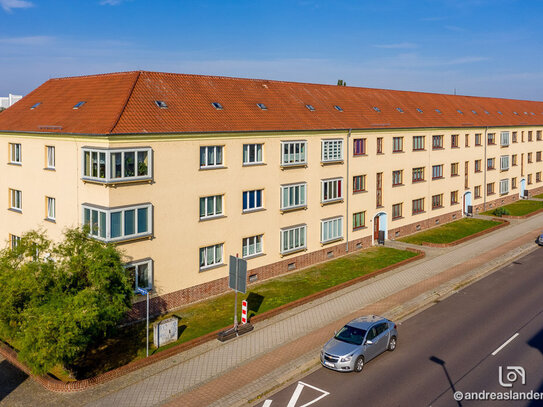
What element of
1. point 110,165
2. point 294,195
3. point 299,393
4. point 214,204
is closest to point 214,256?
point 214,204

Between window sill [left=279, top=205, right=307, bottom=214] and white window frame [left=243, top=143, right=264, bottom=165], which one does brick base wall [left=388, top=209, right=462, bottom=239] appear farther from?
white window frame [left=243, top=143, right=264, bottom=165]

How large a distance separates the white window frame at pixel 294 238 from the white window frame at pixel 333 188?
2.84 metres

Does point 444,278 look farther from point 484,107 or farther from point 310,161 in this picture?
point 484,107

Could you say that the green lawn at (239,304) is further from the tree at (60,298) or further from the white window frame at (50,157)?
the white window frame at (50,157)

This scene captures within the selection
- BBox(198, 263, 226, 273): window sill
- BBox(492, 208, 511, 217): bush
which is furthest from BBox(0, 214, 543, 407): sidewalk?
BBox(492, 208, 511, 217): bush

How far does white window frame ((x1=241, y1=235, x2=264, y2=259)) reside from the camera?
3098cm

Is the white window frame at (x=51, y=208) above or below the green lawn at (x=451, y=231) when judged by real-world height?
above

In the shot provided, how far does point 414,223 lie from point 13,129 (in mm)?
31943

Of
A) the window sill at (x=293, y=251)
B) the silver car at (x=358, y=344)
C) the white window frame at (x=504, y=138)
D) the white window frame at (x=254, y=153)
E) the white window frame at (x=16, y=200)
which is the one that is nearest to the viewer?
the silver car at (x=358, y=344)

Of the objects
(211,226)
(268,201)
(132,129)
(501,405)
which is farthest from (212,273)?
(501,405)

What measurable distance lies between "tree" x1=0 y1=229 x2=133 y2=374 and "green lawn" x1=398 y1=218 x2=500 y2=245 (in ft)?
91.7

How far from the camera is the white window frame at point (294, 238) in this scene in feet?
109

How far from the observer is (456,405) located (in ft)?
56.6

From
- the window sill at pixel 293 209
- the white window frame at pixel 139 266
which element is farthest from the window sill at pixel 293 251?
the white window frame at pixel 139 266
